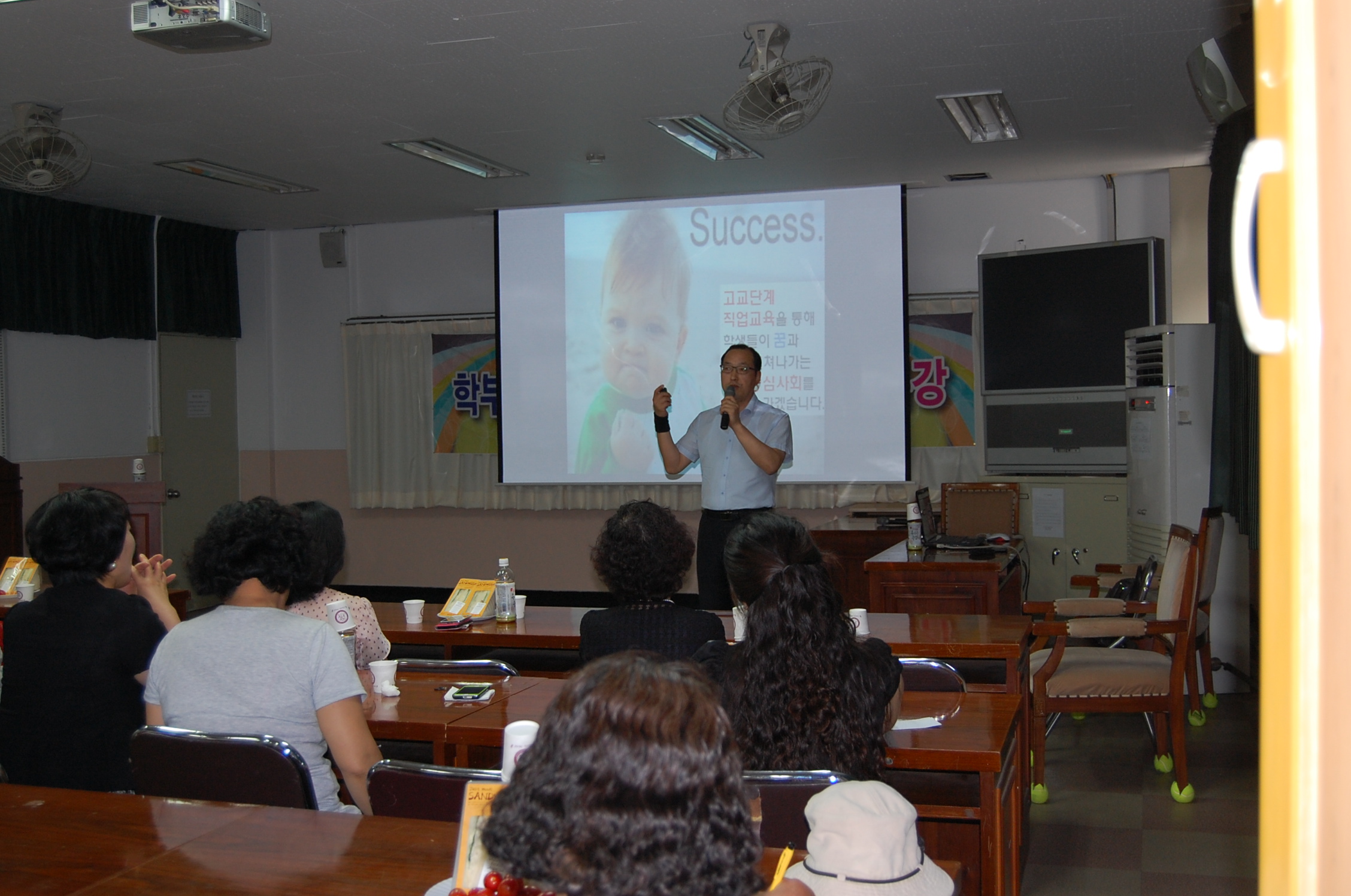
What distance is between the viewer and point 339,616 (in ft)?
9.29

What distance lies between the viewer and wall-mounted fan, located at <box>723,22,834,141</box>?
148 inches

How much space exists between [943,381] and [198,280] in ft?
17.3

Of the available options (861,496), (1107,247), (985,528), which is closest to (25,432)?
(861,496)

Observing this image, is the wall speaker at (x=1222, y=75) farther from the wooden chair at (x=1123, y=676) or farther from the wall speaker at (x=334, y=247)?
the wall speaker at (x=334, y=247)

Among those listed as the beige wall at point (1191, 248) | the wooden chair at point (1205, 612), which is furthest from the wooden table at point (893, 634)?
the beige wall at point (1191, 248)

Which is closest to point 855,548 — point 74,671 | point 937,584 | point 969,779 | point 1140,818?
point 937,584

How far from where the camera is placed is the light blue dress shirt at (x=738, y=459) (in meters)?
4.65

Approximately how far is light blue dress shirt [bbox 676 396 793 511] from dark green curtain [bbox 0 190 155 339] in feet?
14.3

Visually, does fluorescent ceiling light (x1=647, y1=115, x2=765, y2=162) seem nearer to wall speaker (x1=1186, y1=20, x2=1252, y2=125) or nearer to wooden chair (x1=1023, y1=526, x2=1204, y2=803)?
wall speaker (x1=1186, y1=20, x2=1252, y2=125)

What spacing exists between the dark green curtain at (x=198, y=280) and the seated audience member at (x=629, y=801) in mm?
7639

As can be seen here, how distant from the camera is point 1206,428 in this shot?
502cm

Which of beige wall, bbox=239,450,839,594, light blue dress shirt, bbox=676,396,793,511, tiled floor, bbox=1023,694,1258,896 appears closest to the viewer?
tiled floor, bbox=1023,694,1258,896

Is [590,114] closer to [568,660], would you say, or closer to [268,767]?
[568,660]

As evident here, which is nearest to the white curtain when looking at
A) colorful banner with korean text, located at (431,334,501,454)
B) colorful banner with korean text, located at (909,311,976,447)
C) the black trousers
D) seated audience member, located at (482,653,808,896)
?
colorful banner with korean text, located at (431,334,501,454)
